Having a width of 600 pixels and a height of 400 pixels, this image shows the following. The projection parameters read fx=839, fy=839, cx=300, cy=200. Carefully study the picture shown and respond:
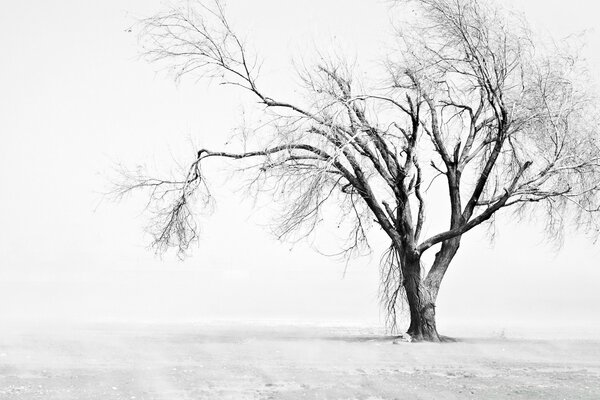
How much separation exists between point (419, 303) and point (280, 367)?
246 inches

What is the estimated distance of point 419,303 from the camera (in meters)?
19.2

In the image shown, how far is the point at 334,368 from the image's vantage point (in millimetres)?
13836

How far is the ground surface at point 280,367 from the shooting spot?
37.7 feet

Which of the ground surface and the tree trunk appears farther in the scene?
the tree trunk

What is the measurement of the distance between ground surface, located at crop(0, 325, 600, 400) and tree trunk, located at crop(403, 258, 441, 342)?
82 centimetres

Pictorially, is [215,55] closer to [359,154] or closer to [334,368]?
[359,154]

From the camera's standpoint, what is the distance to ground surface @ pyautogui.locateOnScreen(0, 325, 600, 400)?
1149cm

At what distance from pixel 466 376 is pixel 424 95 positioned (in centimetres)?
761

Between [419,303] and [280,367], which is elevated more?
[419,303]

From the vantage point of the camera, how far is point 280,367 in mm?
13828

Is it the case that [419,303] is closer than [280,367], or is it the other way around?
[280,367]

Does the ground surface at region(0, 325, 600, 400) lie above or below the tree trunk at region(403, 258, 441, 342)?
below

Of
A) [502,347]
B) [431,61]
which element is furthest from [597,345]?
[431,61]

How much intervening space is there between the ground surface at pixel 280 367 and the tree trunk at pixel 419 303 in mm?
824
